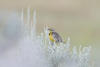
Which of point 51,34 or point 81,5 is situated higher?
point 81,5

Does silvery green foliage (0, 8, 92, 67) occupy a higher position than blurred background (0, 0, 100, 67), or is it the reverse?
blurred background (0, 0, 100, 67)

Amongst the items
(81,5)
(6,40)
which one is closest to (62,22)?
(81,5)

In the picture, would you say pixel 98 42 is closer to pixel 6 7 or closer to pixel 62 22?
pixel 62 22

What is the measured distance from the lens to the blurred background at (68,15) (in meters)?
10.7

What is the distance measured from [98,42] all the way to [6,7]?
4.32m

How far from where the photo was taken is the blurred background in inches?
422

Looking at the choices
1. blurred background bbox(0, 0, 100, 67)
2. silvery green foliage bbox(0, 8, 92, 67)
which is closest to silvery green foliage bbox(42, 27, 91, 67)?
silvery green foliage bbox(0, 8, 92, 67)

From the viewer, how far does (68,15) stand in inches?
522

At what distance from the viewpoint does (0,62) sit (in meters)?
5.36

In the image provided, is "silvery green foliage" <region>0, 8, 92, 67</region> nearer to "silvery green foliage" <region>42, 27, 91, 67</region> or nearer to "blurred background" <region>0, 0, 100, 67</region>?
"silvery green foliage" <region>42, 27, 91, 67</region>

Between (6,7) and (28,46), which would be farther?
(6,7)

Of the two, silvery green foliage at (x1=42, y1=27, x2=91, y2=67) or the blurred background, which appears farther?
the blurred background

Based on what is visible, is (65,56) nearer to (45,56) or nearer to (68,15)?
(45,56)

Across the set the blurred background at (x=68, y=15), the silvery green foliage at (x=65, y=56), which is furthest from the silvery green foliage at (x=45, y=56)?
the blurred background at (x=68, y=15)
